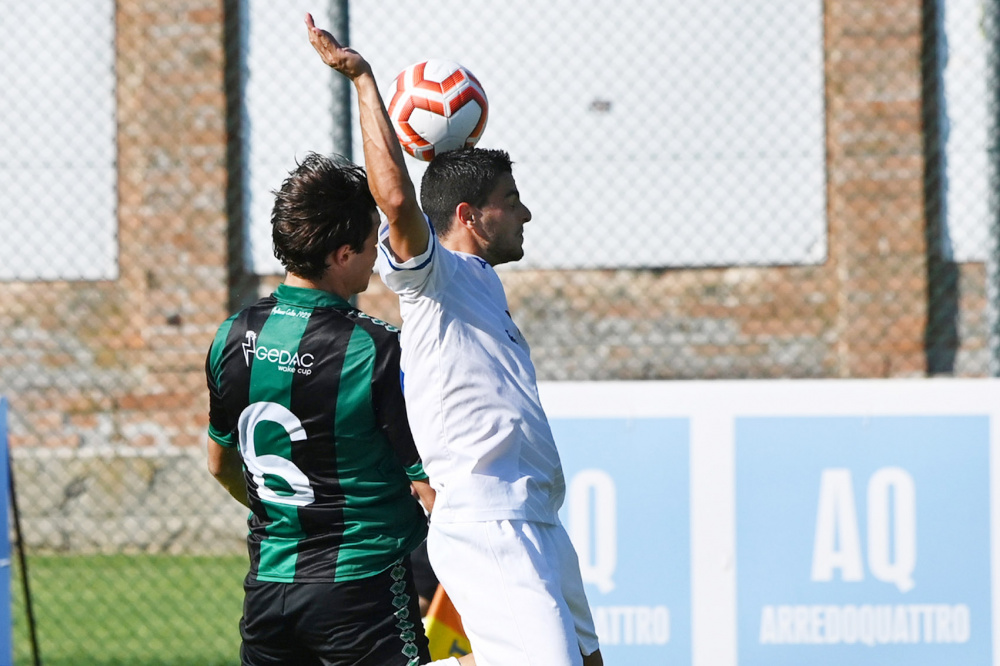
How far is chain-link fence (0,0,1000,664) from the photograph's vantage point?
7957mm

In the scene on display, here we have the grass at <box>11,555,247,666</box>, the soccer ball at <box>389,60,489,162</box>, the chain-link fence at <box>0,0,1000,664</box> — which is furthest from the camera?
the chain-link fence at <box>0,0,1000,664</box>

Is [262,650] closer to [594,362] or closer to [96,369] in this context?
[594,362]

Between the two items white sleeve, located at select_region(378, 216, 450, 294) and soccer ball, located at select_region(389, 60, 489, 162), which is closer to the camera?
white sleeve, located at select_region(378, 216, 450, 294)

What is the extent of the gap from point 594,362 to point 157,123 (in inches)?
136

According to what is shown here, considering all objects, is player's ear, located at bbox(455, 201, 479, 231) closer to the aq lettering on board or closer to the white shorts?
the white shorts

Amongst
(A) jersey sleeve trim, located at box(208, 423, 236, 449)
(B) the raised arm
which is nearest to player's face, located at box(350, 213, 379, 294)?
(B) the raised arm

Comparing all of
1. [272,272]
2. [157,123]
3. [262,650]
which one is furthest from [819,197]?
[262,650]

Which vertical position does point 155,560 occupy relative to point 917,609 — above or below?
below

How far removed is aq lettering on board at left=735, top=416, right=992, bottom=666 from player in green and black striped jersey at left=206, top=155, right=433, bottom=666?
208 cm

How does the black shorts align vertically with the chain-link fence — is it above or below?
below

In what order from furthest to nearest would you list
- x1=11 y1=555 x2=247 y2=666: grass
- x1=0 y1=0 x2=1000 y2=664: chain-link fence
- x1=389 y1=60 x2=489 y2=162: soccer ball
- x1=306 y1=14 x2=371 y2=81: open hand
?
x1=0 y1=0 x2=1000 y2=664: chain-link fence < x1=11 y1=555 x2=247 y2=666: grass < x1=389 y1=60 x2=489 y2=162: soccer ball < x1=306 y1=14 x2=371 y2=81: open hand

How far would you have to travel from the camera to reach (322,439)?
3033mm

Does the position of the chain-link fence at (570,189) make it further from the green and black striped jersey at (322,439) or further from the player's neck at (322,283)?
the green and black striped jersey at (322,439)

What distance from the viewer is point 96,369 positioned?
8.52 metres
